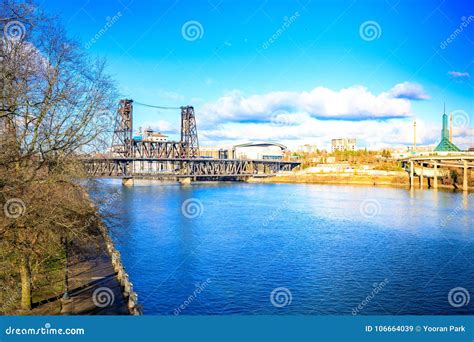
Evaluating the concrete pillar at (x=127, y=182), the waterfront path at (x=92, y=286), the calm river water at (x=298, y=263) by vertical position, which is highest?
Result: the concrete pillar at (x=127, y=182)

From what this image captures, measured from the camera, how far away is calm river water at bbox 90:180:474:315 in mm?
12891

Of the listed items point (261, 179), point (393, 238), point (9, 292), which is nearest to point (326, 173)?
point (261, 179)

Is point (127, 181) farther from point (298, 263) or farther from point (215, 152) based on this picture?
point (215, 152)

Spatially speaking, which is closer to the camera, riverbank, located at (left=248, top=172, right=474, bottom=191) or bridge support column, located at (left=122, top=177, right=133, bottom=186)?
bridge support column, located at (left=122, top=177, right=133, bottom=186)

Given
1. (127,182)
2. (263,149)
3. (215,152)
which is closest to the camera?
(127,182)

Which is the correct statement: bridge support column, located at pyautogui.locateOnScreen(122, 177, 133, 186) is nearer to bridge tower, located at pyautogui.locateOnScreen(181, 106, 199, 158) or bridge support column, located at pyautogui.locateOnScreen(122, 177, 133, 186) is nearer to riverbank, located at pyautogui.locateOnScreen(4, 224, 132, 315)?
bridge tower, located at pyautogui.locateOnScreen(181, 106, 199, 158)

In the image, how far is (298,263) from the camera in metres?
17.5

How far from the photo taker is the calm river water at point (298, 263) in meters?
12.9

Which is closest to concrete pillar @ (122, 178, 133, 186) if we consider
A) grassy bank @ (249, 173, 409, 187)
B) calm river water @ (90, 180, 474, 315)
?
grassy bank @ (249, 173, 409, 187)

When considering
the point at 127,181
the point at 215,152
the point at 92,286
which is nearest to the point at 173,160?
the point at 127,181

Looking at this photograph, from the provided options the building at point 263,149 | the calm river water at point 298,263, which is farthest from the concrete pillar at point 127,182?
the building at point 263,149

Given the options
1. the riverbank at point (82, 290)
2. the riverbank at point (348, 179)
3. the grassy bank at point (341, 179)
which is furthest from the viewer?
the grassy bank at point (341, 179)

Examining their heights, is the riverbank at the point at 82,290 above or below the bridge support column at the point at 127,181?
below

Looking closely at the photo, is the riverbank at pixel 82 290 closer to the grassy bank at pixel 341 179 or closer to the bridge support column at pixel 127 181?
the bridge support column at pixel 127 181
